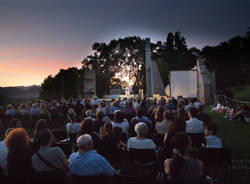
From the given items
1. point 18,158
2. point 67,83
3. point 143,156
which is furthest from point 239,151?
point 67,83

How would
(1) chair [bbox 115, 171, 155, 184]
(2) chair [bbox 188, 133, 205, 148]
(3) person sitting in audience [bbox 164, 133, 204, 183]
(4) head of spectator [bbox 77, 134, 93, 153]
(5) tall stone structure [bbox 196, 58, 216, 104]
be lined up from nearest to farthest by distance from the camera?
(1) chair [bbox 115, 171, 155, 184]
(3) person sitting in audience [bbox 164, 133, 204, 183]
(4) head of spectator [bbox 77, 134, 93, 153]
(2) chair [bbox 188, 133, 205, 148]
(5) tall stone structure [bbox 196, 58, 216, 104]

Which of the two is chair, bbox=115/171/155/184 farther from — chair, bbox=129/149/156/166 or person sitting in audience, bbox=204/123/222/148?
person sitting in audience, bbox=204/123/222/148

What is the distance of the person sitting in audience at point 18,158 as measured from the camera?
108 inches

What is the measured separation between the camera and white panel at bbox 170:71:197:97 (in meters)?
22.0

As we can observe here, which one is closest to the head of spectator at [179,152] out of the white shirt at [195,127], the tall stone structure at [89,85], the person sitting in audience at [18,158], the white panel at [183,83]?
the person sitting in audience at [18,158]

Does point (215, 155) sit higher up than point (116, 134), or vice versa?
point (116, 134)

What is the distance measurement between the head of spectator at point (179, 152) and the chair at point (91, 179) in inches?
30.4

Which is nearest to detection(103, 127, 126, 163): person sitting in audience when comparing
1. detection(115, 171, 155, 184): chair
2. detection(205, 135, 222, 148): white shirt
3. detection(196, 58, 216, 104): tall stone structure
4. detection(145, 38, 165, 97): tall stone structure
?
detection(205, 135, 222, 148): white shirt

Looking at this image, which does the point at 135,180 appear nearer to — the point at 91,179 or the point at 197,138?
the point at 91,179

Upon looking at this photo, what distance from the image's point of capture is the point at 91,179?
2.66 m

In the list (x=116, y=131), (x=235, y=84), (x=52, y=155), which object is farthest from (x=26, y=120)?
(x=235, y=84)

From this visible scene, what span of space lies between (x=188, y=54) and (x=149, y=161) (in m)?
55.6

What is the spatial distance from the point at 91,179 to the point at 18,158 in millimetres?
951

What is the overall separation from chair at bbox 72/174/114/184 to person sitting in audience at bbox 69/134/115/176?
0.03 m
